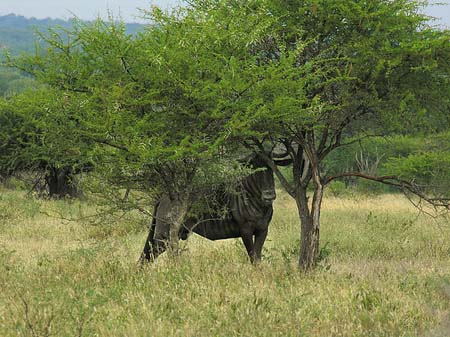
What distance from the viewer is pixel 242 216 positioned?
10000 mm

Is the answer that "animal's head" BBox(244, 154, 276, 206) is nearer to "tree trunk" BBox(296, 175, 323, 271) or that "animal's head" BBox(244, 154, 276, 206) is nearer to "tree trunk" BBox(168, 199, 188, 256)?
"tree trunk" BBox(296, 175, 323, 271)

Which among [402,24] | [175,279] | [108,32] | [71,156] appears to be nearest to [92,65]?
[108,32]

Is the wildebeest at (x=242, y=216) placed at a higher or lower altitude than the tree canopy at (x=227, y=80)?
lower

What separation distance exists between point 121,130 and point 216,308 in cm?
266

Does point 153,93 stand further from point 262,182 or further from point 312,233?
point 312,233

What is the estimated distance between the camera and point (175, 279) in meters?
7.47

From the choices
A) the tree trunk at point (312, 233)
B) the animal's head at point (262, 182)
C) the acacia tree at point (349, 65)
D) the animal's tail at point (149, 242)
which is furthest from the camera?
the tree trunk at point (312, 233)

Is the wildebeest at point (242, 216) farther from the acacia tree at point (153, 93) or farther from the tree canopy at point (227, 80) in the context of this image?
the acacia tree at point (153, 93)

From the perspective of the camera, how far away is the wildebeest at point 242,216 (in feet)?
31.7

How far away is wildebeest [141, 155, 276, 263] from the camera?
31.7 feet

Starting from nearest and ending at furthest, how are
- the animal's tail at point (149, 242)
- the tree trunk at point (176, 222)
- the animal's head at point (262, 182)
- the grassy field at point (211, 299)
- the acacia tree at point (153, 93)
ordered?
the grassy field at point (211, 299) → the acacia tree at point (153, 93) → the tree trunk at point (176, 222) → the animal's head at point (262, 182) → the animal's tail at point (149, 242)

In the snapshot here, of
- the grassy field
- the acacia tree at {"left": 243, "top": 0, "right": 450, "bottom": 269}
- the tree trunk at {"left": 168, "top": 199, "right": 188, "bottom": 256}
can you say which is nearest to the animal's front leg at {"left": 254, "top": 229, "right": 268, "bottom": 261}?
the grassy field

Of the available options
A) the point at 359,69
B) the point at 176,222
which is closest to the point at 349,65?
the point at 359,69

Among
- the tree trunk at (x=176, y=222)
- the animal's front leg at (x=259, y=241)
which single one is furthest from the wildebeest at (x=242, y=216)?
the tree trunk at (x=176, y=222)
